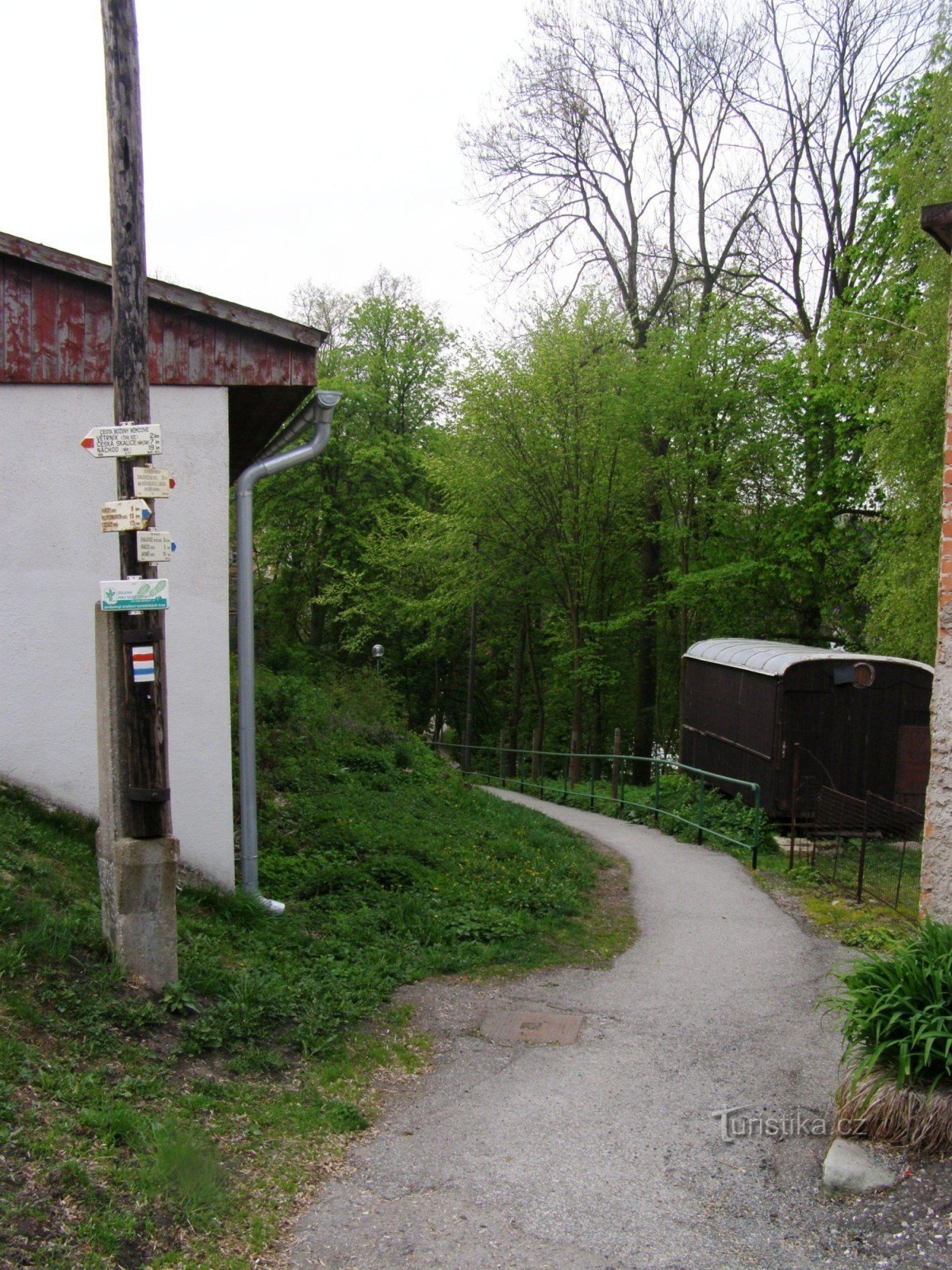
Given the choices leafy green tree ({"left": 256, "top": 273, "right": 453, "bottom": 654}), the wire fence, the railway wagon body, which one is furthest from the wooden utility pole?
leafy green tree ({"left": 256, "top": 273, "right": 453, "bottom": 654})

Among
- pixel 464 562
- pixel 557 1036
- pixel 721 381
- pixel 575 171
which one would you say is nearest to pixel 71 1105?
pixel 557 1036

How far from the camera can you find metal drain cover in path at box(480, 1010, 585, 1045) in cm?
640

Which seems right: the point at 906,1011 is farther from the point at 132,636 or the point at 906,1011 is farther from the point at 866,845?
the point at 866,845

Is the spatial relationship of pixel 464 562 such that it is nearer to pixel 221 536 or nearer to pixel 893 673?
pixel 893 673

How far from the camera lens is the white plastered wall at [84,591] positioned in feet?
25.0

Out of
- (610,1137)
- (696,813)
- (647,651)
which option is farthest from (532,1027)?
(647,651)

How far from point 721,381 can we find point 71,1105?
69.7 ft

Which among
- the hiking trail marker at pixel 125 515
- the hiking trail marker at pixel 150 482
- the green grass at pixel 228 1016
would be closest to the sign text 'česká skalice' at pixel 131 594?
the hiking trail marker at pixel 125 515

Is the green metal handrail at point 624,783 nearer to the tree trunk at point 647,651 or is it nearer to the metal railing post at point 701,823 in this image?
the metal railing post at point 701,823

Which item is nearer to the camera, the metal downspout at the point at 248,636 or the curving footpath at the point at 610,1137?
the curving footpath at the point at 610,1137

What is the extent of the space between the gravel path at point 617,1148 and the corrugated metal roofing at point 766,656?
7.63 meters

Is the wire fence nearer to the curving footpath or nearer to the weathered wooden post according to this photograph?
the curving footpath

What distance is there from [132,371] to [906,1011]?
5010 millimetres

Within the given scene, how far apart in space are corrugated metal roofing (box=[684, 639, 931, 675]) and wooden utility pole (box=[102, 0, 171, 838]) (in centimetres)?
1090
